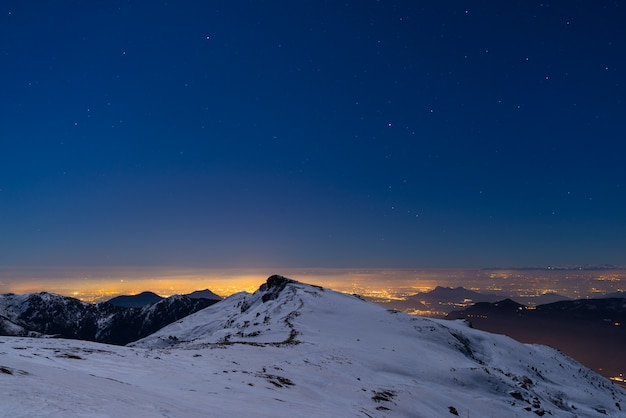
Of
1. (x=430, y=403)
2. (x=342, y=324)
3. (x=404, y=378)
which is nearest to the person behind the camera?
(x=430, y=403)

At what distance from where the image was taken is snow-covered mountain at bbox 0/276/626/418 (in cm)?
937

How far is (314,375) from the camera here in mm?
21016

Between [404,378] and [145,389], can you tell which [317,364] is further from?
[145,389]

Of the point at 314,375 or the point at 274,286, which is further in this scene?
the point at 274,286

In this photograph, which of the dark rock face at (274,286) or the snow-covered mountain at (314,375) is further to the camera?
the dark rock face at (274,286)

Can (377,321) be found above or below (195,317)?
above

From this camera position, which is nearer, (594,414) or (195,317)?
(594,414)

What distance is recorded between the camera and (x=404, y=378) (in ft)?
84.4

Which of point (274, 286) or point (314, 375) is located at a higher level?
point (274, 286)

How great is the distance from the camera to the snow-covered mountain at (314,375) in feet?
30.7

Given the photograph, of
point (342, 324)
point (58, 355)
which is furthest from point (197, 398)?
point (342, 324)

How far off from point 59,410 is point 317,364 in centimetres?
1903

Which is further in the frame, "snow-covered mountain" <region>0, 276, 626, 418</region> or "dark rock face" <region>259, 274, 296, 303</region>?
"dark rock face" <region>259, 274, 296, 303</region>

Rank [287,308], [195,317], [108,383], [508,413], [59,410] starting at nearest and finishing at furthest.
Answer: [59,410] < [108,383] < [508,413] < [287,308] < [195,317]
